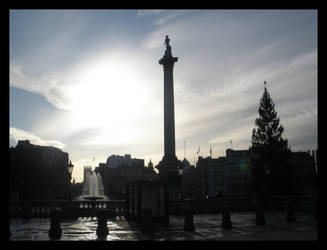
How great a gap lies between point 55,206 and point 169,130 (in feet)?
59.9

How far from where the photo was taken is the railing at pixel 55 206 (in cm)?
2945

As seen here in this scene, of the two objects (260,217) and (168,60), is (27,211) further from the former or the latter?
(168,60)

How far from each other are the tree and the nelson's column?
763 inches

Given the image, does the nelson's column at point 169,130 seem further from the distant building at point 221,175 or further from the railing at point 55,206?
the distant building at point 221,175

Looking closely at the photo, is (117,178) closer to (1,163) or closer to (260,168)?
(260,168)

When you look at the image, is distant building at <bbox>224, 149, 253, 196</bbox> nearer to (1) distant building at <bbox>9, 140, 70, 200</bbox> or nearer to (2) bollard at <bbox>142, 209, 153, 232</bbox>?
(1) distant building at <bbox>9, 140, 70, 200</bbox>

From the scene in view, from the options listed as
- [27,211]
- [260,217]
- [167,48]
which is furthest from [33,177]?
[260,217]

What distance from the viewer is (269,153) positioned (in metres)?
59.3

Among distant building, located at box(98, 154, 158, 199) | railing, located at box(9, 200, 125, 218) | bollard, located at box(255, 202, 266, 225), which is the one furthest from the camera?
distant building, located at box(98, 154, 158, 199)

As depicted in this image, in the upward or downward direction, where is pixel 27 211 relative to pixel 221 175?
upward

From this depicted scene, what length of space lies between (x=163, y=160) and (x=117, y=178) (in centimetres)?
12083

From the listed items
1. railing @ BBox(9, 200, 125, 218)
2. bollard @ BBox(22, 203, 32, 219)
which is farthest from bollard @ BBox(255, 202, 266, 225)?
bollard @ BBox(22, 203, 32, 219)

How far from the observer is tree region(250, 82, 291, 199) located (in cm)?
5678
